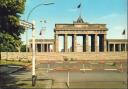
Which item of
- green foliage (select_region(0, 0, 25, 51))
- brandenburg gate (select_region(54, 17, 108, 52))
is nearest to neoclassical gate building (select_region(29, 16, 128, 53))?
brandenburg gate (select_region(54, 17, 108, 52))

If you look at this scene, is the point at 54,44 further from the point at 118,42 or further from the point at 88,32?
the point at 118,42

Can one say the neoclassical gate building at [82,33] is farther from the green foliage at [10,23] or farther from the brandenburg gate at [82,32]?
the green foliage at [10,23]

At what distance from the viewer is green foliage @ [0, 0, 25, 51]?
95.9 ft

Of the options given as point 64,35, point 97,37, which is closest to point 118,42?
point 97,37

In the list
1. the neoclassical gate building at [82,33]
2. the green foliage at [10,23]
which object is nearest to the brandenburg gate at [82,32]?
the neoclassical gate building at [82,33]

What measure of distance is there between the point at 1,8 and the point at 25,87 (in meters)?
8.45

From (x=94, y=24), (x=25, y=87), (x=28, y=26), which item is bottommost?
(x=25, y=87)

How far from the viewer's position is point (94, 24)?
139500mm

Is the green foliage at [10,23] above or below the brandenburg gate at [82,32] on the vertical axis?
below

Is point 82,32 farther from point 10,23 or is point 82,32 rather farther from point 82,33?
point 10,23

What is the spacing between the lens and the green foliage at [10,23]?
29234 mm

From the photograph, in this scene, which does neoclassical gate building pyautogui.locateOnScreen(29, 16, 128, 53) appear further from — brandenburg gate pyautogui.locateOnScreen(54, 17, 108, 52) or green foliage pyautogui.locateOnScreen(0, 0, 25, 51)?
green foliage pyautogui.locateOnScreen(0, 0, 25, 51)

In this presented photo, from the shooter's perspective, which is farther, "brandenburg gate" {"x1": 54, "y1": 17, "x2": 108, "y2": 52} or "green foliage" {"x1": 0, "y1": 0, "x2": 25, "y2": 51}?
"brandenburg gate" {"x1": 54, "y1": 17, "x2": 108, "y2": 52}

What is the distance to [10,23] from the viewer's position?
100 ft
